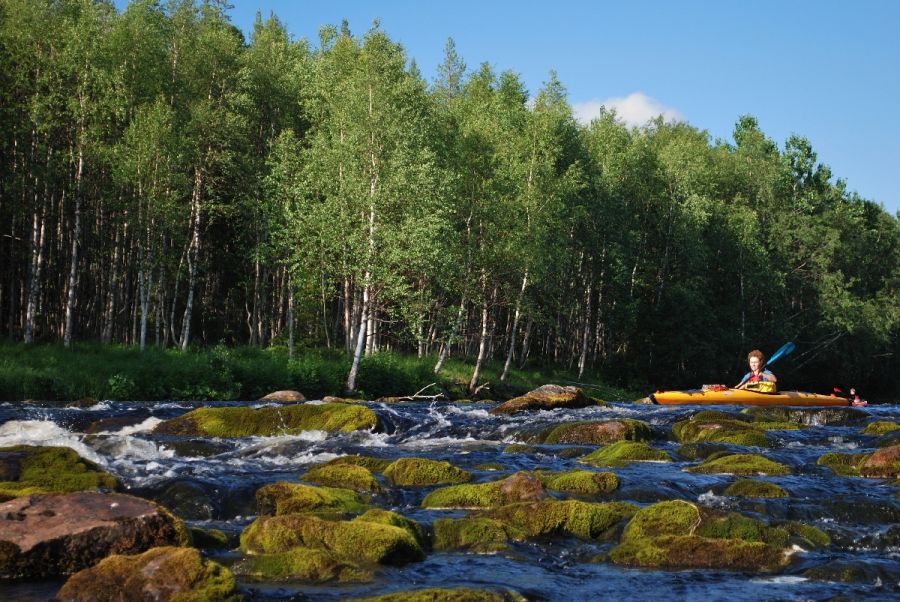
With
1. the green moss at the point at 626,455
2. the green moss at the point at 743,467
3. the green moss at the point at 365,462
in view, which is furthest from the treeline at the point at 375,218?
the green moss at the point at 743,467

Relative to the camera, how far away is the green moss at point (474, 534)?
9.31 m

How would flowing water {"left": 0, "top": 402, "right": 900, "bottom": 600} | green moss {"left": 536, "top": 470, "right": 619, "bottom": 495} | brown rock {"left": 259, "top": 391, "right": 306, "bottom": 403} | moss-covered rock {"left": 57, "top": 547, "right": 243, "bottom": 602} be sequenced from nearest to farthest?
moss-covered rock {"left": 57, "top": 547, "right": 243, "bottom": 602}, flowing water {"left": 0, "top": 402, "right": 900, "bottom": 600}, green moss {"left": 536, "top": 470, "right": 619, "bottom": 495}, brown rock {"left": 259, "top": 391, "right": 306, "bottom": 403}

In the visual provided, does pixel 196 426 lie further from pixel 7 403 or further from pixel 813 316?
pixel 813 316

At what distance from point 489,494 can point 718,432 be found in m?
8.21

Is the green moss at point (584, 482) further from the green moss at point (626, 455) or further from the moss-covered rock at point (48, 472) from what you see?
the moss-covered rock at point (48, 472)

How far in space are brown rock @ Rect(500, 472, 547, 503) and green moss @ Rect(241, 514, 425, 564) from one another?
2.37 meters

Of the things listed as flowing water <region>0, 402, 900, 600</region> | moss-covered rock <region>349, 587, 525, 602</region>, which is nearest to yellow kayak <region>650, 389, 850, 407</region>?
flowing water <region>0, 402, 900, 600</region>

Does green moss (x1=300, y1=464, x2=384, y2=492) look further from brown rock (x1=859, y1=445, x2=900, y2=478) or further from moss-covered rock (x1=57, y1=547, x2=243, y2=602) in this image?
brown rock (x1=859, y1=445, x2=900, y2=478)

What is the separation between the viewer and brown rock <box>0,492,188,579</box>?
26.0ft

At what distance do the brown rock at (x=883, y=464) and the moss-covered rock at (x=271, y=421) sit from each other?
9.47 meters

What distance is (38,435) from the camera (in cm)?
1672

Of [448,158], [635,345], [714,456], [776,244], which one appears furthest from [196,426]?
[776,244]

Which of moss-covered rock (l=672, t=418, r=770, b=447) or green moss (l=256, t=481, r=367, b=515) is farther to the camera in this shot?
moss-covered rock (l=672, t=418, r=770, b=447)

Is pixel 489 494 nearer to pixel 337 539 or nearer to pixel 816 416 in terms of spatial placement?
pixel 337 539
